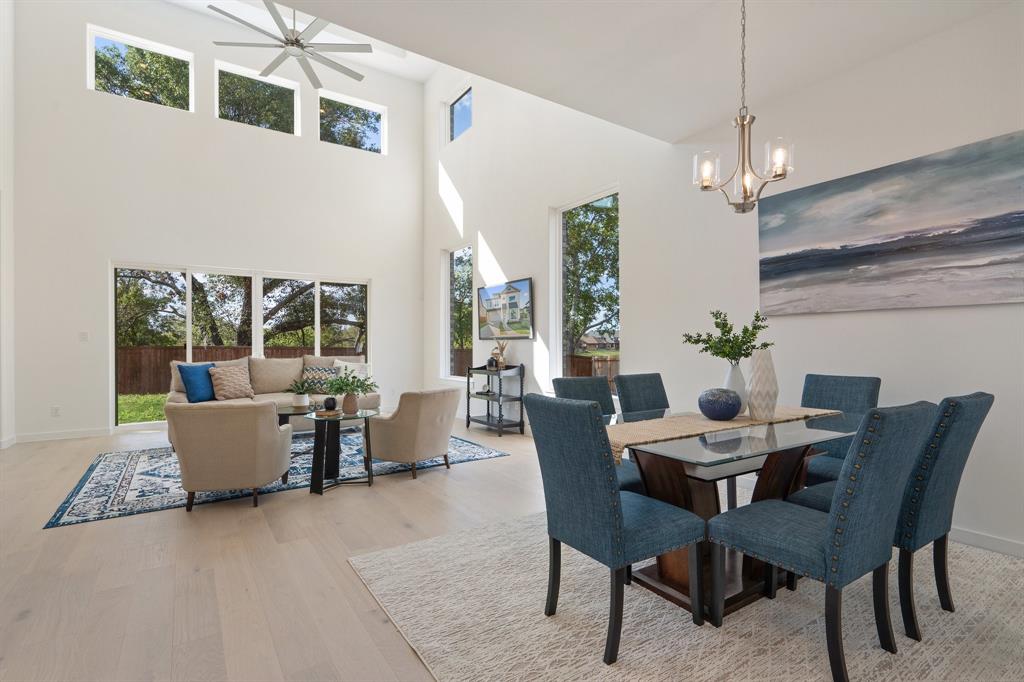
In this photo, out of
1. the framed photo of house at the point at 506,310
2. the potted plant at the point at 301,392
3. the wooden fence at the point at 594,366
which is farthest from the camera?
the framed photo of house at the point at 506,310

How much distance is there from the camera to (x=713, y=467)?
2105 millimetres

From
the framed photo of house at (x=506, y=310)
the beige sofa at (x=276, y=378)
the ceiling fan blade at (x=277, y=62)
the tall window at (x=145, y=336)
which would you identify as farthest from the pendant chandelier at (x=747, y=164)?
the tall window at (x=145, y=336)

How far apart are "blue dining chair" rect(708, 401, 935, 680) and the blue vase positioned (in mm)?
687

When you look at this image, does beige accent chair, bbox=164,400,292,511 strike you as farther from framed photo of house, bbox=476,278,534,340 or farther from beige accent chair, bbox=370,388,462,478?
framed photo of house, bbox=476,278,534,340

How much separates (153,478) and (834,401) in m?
5.06

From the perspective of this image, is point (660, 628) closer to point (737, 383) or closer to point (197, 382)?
point (737, 383)

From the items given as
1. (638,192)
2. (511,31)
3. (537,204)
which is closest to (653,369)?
(638,192)

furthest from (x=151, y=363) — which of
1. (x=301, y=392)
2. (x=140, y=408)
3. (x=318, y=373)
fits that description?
(x=301, y=392)

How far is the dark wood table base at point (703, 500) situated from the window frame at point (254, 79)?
7.13 metres

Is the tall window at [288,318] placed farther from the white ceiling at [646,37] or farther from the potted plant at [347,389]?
the white ceiling at [646,37]

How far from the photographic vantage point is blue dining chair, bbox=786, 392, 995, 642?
176 centimetres

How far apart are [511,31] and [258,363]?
5.09 metres

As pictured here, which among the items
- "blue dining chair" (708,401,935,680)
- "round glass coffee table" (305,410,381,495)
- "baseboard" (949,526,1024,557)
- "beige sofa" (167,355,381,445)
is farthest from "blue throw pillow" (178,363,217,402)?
"baseboard" (949,526,1024,557)

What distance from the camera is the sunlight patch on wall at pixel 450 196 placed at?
293 inches
